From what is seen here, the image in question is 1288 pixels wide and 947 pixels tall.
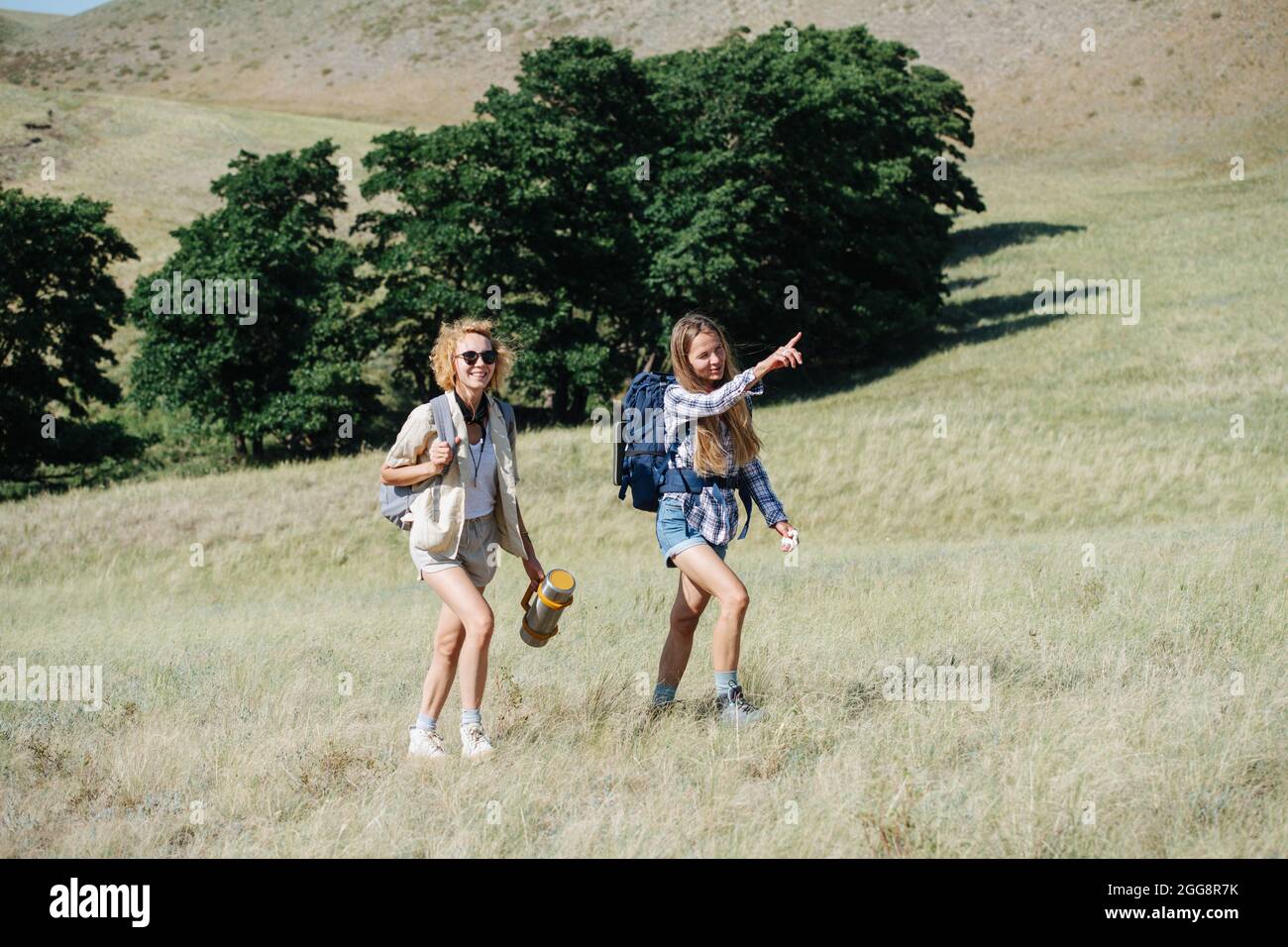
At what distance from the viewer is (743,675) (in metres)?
7.12

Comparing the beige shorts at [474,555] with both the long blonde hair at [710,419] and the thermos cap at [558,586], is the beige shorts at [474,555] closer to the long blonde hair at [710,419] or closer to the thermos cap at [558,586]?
the thermos cap at [558,586]

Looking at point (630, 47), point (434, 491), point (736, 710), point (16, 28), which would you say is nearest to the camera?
point (434, 491)

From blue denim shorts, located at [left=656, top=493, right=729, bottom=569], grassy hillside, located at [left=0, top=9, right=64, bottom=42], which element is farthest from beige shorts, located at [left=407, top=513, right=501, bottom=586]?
grassy hillside, located at [left=0, top=9, right=64, bottom=42]

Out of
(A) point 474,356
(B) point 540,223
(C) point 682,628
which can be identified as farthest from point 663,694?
(B) point 540,223

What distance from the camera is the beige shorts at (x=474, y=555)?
5742mm

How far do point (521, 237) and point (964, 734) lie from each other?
92.3ft

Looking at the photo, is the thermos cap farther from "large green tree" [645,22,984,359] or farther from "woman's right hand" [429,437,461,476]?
"large green tree" [645,22,984,359]

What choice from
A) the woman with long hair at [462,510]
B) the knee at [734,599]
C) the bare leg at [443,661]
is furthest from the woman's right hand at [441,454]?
the knee at [734,599]

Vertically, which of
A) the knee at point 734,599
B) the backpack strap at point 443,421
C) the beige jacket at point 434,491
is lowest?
the knee at point 734,599

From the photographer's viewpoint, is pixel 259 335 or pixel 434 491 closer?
pixel 434 491

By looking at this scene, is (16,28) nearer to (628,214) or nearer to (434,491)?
(628,214)

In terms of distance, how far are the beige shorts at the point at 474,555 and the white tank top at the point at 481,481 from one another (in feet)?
0.20

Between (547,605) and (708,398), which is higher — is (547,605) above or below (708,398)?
below

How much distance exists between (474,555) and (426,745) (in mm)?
1019
